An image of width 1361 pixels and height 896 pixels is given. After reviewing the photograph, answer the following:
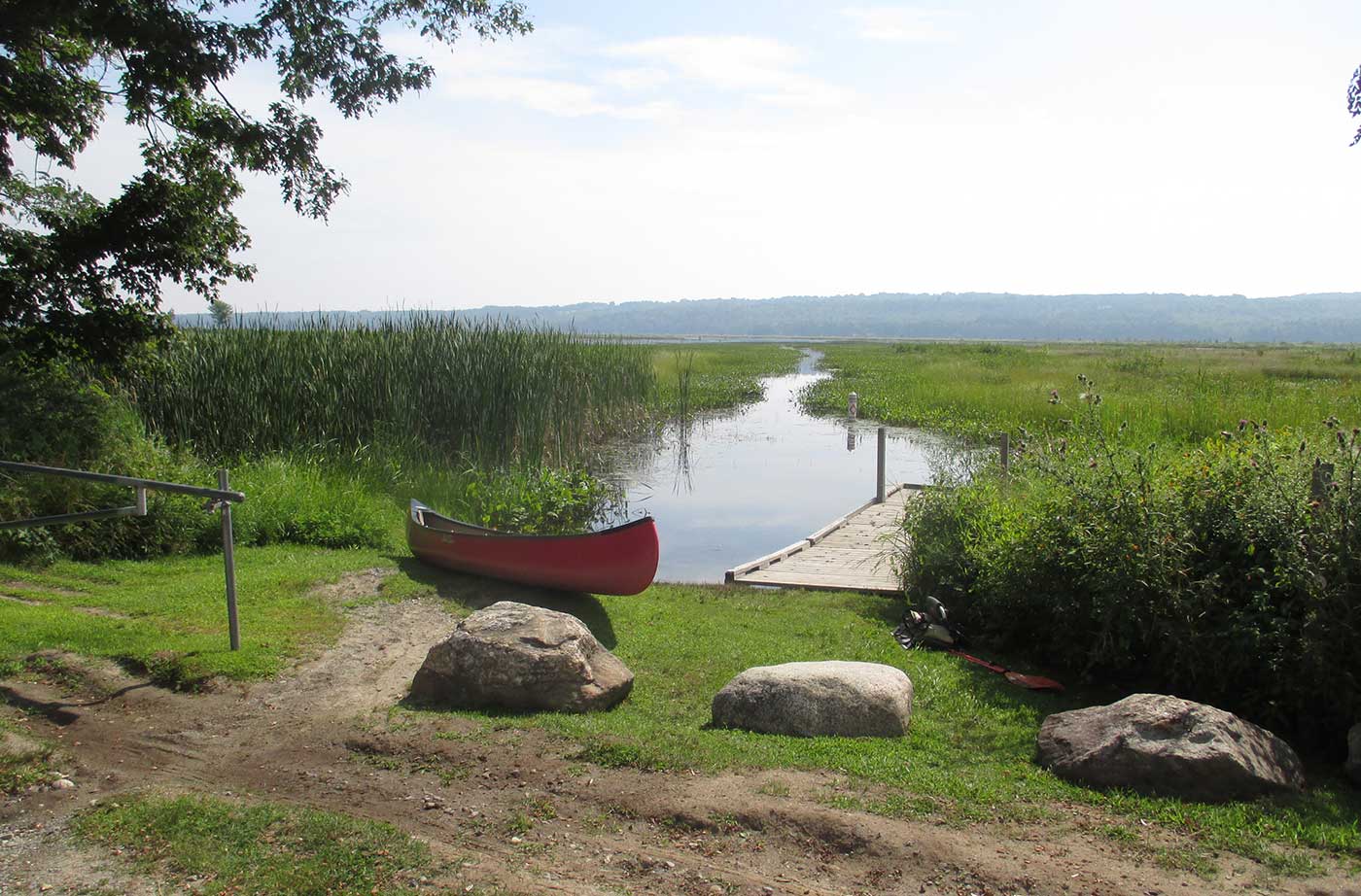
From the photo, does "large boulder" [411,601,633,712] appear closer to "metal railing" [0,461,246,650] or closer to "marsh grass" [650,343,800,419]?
"metal railing" [0,461,246,650]

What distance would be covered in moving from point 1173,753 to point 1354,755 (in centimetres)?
128

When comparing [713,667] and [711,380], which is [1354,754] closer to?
[713,667]

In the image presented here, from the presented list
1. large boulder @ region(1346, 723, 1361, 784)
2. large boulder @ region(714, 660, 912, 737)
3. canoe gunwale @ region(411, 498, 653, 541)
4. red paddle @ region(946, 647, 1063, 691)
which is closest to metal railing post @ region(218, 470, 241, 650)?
canoe gunwale @ region(411, 498, 653, 541)

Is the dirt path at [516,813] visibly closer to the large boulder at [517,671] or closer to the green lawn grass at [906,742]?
the green lawn grass at [906,742]

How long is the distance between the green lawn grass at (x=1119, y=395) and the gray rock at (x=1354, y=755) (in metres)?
7.80

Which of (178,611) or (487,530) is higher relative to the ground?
(487,530)

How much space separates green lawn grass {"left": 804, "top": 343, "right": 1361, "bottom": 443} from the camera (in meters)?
19.9

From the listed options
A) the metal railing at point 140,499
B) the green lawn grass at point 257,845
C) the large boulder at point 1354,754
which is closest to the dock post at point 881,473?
the large boulder at point 1354,754

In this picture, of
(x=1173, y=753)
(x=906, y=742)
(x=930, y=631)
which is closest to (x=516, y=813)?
(x=906, y=742)

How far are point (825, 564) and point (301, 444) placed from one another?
788cm

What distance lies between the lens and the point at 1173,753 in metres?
5.33

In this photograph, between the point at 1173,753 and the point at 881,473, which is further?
the point at 881,473

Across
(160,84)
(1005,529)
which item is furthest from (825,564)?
(160,84)

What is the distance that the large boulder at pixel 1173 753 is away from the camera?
528 cm
